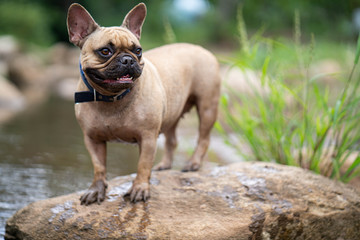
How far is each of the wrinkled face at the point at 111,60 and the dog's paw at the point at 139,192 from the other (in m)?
0.78

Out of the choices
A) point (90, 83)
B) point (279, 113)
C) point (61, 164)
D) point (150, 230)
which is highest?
point (90, 83)

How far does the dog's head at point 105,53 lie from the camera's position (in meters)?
2.91

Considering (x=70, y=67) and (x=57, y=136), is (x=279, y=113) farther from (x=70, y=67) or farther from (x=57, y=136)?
(x=70, y=67)

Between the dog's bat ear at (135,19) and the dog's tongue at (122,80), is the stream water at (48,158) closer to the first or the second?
the dog's tongue at (122,80)

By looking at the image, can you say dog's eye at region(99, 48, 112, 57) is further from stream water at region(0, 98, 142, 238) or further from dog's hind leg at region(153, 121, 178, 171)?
stream water at region(0, 98, 142, 238)

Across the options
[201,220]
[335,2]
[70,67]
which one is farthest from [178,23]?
[201,220]

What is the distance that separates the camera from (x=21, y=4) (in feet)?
76.7

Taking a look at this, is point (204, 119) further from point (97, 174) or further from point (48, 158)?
point (48, 158)

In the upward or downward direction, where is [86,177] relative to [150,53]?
downward

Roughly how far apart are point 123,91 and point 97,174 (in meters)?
0.73

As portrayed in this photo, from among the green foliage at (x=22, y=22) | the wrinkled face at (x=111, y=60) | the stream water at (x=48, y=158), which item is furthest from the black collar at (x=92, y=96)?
the green foliage at (x=22, y=22)

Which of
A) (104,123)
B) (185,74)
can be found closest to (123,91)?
(104,123)

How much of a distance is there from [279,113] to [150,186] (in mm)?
1738

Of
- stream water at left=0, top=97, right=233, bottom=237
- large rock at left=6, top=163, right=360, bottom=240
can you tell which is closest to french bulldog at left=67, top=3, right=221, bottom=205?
large rock at left=6, top=163, right=360, bottom=240
